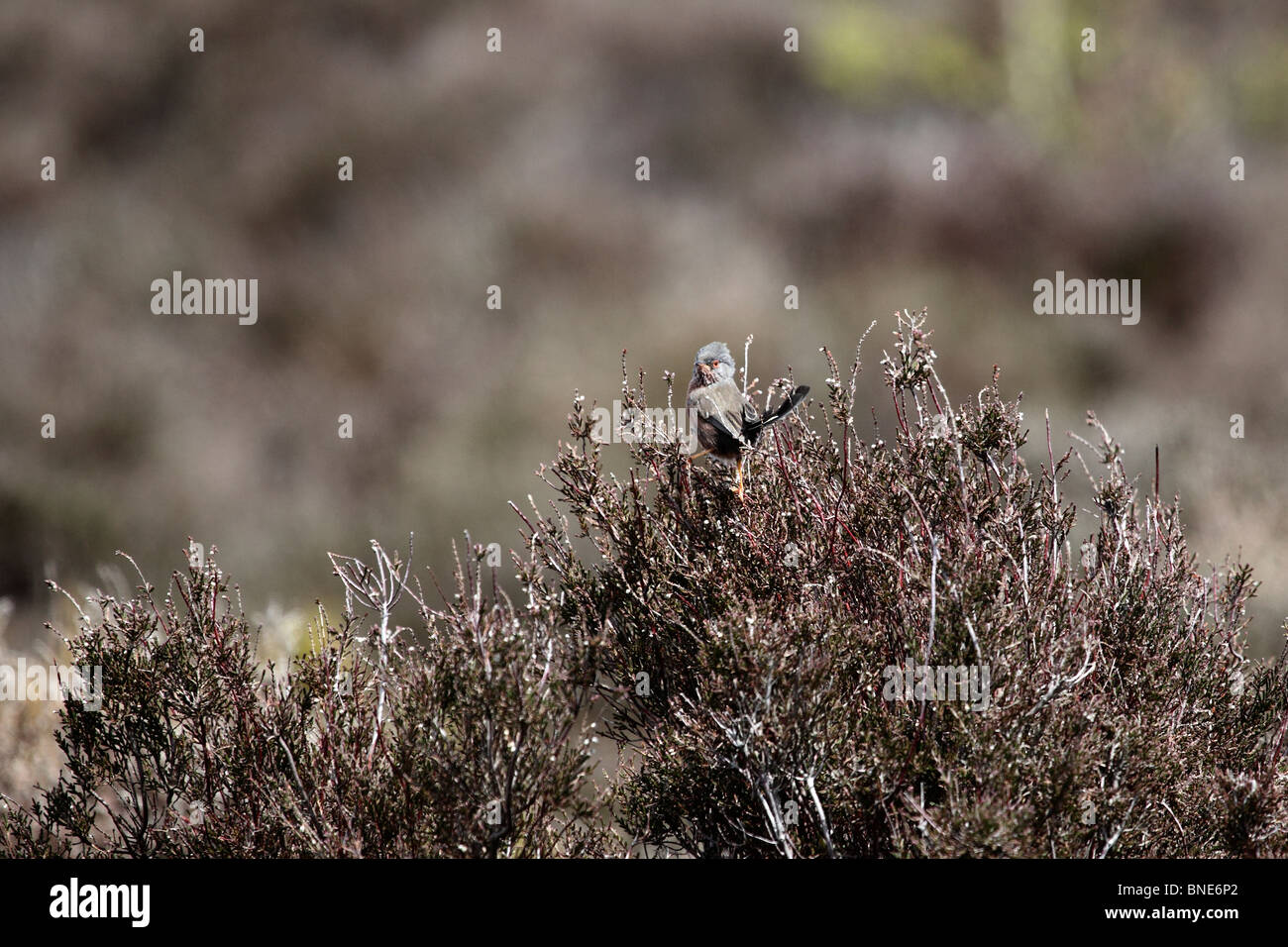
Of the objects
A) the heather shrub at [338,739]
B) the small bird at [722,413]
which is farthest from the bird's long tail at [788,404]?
the heather shrub at [338,739]

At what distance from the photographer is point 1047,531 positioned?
10.4 ft

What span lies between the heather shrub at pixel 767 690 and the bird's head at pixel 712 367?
249 mm

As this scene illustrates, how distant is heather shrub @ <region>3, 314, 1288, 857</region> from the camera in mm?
2549

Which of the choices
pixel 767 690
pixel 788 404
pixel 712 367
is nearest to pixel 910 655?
pixel 767 690

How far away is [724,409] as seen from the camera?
3096mm

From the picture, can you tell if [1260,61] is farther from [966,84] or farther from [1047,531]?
[1047,531]

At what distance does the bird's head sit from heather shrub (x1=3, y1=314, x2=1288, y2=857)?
0.82ft

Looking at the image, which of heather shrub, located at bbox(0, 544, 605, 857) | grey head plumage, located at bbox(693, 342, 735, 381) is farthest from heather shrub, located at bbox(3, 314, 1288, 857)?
grey head plumage, located at bbox(693, 342, 735, 381)

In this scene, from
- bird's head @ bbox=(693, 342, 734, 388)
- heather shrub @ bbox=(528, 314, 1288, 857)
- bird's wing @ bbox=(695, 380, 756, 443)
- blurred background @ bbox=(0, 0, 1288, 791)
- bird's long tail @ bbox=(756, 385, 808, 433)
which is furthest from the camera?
blurred background @ bbox=(0, 0, 1288, 791)

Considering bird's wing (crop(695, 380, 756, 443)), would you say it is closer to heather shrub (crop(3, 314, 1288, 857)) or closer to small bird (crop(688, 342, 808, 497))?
small bird (crop(688, 342, 808, 497))

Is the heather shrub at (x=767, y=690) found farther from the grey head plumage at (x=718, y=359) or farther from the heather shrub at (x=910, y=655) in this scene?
the grey head plumage at (x=718, y=359)

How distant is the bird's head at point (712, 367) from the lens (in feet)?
10.6
